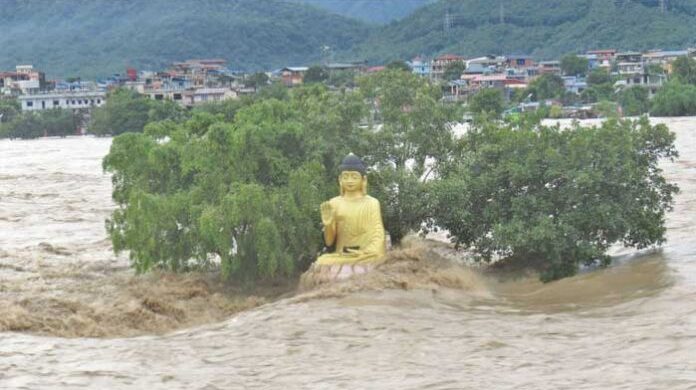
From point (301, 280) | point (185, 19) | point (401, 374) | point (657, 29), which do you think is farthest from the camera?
point (185, 19)

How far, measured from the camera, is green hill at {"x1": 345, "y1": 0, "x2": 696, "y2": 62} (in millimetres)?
135137

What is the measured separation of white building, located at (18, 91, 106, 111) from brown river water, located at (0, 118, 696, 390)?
82.5 metres

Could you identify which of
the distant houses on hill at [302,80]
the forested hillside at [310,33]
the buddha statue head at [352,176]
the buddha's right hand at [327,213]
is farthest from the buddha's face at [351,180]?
the forested hillside at [310,33]

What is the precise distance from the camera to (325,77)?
345 ft

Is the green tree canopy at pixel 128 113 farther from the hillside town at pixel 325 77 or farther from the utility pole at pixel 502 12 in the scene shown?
the utility pole at pixel 502 12

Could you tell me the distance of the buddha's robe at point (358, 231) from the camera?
53.5 ft

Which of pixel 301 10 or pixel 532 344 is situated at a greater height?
pixel 301 10

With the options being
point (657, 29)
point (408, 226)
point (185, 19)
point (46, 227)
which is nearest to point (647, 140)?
point (408, 226)

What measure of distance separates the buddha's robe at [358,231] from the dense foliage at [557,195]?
1264 mm

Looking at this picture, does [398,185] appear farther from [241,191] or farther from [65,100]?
[65,100]

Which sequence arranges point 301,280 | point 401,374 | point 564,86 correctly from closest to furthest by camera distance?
point 401,374 < point 301,280 < point 564,86

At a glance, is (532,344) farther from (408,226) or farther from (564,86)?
(564,86)

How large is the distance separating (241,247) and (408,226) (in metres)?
2.49

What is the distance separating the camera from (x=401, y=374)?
11.9 m
